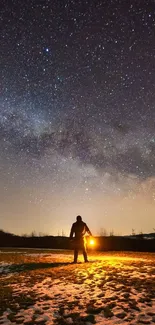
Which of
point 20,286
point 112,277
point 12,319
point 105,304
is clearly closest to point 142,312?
point 105,304

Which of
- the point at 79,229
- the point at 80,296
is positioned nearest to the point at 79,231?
the point at 79,229

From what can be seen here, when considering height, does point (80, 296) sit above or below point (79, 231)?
below

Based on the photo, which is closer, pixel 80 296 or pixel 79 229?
pixel 80 296

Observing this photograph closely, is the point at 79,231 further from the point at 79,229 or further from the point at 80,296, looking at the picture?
the point at 80,296

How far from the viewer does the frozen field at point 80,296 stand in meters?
7.54

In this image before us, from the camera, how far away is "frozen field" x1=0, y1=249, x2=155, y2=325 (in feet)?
24.7

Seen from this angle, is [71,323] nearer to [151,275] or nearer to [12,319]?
[12,319]

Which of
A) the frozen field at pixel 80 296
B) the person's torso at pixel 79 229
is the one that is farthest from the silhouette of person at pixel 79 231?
the frozen field at pixel 80 296

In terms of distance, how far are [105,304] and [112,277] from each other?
11.5ft

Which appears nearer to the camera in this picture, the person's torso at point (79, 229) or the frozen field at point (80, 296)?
the frozen field at point (80, 296)

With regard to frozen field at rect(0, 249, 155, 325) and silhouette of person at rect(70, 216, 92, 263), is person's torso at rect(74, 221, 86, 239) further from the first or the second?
frozen field at rect(0, 249, 155, 325)

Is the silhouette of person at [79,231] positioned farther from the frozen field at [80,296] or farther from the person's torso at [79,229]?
the frozen field at [80,296]

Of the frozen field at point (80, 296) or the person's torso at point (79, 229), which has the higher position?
the person's torso at point (79, 229)

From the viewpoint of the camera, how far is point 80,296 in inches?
368
